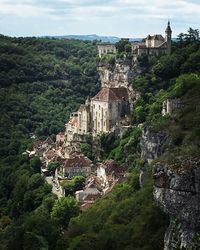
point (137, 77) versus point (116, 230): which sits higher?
point (137, 77)

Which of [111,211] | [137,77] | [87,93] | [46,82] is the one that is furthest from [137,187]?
[46,82]

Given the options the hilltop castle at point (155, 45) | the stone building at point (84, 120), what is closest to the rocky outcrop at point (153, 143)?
the stone building at point (84, 120)

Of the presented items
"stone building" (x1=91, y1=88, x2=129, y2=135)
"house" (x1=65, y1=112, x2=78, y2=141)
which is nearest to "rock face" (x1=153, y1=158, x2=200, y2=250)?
"stone building" (x1=91, y1=88, x2=129, y2=135)

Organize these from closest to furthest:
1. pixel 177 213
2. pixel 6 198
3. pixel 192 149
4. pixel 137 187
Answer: pixel 177 213 → pixel 192 149 → pixel 137 187 → pixel 6 198

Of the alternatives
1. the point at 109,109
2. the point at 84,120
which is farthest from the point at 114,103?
the point at 84,120

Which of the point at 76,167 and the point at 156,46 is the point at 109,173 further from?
the point at 156,46

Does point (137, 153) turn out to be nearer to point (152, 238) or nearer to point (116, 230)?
point (116, 230)

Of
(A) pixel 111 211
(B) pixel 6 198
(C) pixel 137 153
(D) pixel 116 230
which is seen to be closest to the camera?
(D) pixel 116 230
